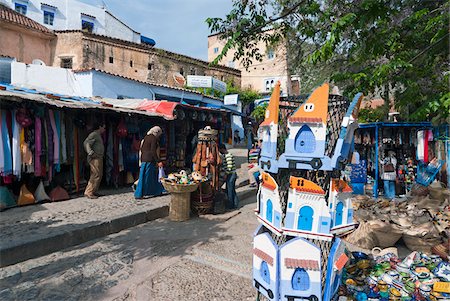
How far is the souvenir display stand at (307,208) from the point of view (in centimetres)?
239

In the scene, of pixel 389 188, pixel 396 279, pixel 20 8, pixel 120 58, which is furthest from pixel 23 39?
pixel 396 279

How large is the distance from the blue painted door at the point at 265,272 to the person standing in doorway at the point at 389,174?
22.9 feet

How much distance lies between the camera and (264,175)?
2684mm

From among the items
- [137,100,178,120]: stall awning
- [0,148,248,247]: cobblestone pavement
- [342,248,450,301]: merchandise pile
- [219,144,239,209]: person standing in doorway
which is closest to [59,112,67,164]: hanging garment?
[0,148,248,247]: cobblestone pavement

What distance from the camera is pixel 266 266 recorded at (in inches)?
102

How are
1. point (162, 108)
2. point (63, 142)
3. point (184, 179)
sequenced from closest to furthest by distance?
point (184, 179) → point (63, 142) → point (162, 108)

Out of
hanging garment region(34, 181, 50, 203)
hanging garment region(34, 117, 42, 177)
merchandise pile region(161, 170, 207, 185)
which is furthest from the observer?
hanging garment region(34, 181, 50, 203)

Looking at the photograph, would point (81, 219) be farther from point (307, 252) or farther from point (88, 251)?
point (307, 252)

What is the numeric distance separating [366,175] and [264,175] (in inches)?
291

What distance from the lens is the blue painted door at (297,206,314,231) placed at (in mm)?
2420

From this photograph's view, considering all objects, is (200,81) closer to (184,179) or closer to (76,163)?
(76,163)

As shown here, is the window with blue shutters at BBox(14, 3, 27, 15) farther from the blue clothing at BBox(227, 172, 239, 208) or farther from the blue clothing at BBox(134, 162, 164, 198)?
the blue clothing at BBox(227, 172, 239, 208)

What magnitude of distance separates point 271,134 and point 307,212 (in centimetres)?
72

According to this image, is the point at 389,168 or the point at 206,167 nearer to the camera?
the point at 206,167
